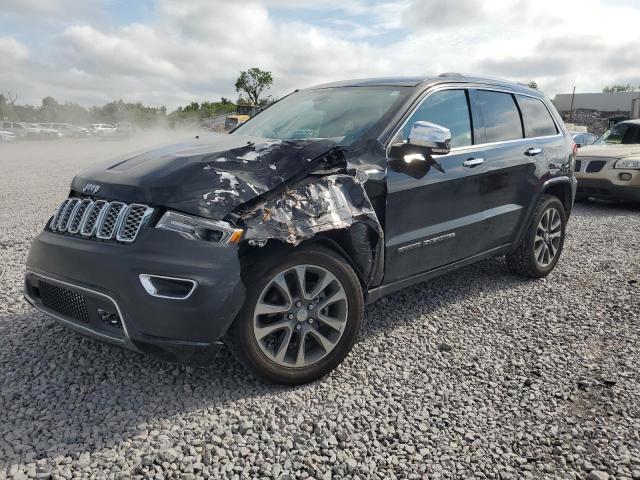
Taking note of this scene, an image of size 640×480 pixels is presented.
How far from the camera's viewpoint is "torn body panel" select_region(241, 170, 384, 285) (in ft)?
9.14

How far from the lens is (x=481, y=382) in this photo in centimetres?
320

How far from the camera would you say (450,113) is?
3992mm

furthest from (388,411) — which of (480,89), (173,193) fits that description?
(480,89)

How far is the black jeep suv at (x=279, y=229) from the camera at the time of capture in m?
2.67

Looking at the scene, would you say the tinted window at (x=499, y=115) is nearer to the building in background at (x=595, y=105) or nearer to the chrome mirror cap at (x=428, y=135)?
the chrome mirror cap at (x=428, y=135)

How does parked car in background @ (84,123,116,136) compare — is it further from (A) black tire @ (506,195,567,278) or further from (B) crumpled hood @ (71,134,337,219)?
(B) crumpled hood @ (71,134,337,219)

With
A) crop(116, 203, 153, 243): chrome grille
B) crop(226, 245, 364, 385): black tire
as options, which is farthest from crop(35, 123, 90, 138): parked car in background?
crop(226, 245, 364, 385): black tire

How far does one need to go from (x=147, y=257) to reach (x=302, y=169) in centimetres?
96

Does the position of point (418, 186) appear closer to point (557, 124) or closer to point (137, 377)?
point (137, 377)

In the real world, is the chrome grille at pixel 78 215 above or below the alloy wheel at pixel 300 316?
above

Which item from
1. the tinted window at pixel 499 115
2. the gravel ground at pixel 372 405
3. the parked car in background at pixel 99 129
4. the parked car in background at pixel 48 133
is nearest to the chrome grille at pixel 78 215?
the gravel ground at pixel 372 405

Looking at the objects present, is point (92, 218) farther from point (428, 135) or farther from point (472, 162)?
point (472, 162)

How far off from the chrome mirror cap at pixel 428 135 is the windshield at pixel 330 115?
29 cm

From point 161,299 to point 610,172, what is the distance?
8803 millimetres
